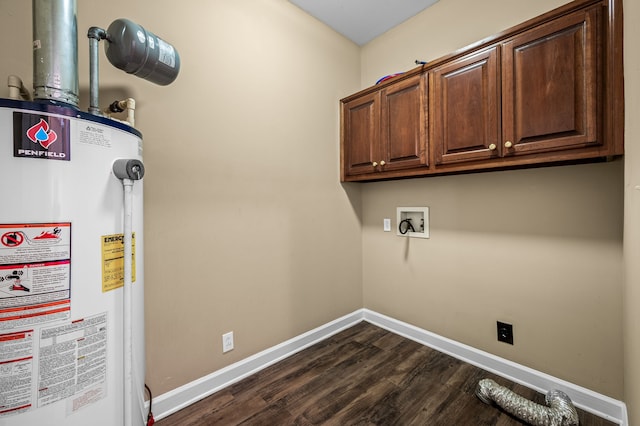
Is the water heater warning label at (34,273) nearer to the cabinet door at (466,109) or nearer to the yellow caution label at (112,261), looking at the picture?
the yellow caution label at (112,261)

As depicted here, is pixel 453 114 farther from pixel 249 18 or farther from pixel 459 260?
pixel 249 18

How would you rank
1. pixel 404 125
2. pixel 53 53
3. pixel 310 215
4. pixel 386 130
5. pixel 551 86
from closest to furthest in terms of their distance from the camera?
1. pixel 53 53
2. pixel 551 86
3. pixel 404 125
4. pixel 386 130
5. pixel 310 215

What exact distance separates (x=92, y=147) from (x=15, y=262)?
359 mm

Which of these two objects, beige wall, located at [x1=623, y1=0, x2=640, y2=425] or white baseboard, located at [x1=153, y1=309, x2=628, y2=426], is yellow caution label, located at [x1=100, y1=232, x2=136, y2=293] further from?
beige wall, located at [x1=623, y1=0, x2=640, y2=425]

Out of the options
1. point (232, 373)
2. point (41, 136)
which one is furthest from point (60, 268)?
point (232, 373)

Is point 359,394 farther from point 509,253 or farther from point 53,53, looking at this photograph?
point 53,53

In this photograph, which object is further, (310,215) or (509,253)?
(310,215)

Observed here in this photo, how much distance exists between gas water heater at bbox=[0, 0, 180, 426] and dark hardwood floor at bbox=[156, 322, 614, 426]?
0.70 metres

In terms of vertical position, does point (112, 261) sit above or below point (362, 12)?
below

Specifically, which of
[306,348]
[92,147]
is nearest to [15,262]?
[92,147]

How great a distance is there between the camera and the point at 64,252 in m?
0.76

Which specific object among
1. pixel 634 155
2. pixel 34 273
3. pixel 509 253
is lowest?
pixel 509 253

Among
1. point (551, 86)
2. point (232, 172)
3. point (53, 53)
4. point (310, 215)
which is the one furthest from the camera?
point (310, 215)

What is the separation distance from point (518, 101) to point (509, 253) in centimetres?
93
